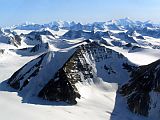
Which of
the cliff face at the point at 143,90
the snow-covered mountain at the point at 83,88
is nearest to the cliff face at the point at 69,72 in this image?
the snow-covered mountain at the point at 83,88

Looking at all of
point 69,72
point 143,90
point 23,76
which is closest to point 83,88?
point 69,72

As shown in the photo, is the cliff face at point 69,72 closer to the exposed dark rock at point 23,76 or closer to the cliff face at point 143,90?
the exposed dark rock at point 23,76

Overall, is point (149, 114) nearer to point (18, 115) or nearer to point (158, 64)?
point (158, 64)

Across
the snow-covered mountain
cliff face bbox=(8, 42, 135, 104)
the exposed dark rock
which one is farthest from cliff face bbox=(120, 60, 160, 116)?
the exposed dark rock

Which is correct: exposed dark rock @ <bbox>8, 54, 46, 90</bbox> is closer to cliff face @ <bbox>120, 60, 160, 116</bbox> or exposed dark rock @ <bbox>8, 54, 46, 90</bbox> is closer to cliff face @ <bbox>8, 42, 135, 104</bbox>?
cliff face @ <bbox>8, 42, 135, 104</bbox>

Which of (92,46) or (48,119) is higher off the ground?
(92,46)

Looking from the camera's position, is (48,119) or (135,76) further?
(135,76)

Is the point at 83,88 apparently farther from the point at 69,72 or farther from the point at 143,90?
the point at 143,90

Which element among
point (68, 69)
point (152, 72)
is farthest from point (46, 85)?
point (152, 72)
